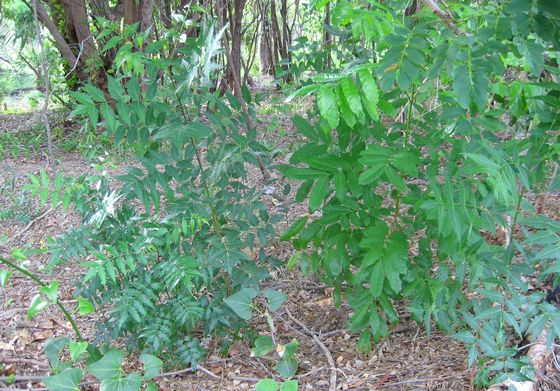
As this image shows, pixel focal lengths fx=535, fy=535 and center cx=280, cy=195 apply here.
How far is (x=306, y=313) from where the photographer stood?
2580mm

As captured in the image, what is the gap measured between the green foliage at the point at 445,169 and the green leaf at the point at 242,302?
15 centimetres

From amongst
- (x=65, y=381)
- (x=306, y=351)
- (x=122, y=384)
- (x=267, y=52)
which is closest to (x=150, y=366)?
(x=122, y=384)

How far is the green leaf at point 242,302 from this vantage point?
1800 mm

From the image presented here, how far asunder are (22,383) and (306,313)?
49.0 inches

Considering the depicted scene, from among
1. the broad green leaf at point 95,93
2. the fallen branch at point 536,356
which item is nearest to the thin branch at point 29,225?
the broad green leaf at point 95,93

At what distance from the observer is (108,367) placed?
62.9 inches

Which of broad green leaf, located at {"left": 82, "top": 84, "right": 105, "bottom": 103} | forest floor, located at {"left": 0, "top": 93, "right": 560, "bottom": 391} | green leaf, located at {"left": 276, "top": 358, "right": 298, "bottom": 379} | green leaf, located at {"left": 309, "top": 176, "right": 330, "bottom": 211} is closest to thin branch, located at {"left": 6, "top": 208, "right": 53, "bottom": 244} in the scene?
forest floor, located at {"left": 0, "top": 93, "right": 560, "bottom": 391}

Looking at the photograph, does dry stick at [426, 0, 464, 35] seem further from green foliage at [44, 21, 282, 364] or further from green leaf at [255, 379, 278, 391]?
green leaf at [255, 379, 278, 391]

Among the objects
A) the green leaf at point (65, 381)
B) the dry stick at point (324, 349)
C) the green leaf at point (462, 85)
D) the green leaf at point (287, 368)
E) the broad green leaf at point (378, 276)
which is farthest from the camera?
the dry stick at point (324, 349)

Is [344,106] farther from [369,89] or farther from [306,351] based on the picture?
[306,351]

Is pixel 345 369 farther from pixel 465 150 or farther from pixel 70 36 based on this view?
pixel 70 36

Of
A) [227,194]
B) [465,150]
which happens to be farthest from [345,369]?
[465,150]

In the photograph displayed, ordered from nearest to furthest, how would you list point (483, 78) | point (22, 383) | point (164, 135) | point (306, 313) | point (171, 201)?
point (483, 78), point (164, 135), point (171, 201), point (22, 383), point (306, 313)

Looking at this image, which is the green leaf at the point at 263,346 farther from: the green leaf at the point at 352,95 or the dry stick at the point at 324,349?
the green leaf at the point at 352,95
